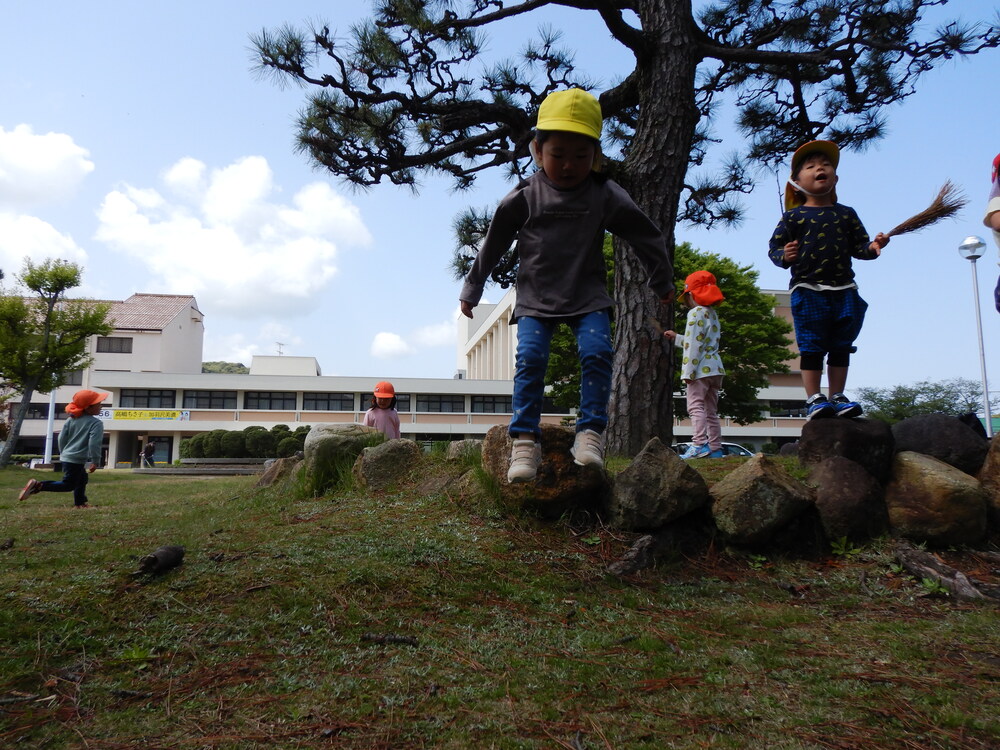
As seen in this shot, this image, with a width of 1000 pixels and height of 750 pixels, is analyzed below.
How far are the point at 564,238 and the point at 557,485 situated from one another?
139 centimetres

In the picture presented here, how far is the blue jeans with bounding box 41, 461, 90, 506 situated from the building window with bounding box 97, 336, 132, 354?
134 ft

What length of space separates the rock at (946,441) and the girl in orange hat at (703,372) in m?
1.77

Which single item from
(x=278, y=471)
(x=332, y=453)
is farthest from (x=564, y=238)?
(x=278, y=471)

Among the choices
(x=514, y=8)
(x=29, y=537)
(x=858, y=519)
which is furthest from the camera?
(x=514, y=8)

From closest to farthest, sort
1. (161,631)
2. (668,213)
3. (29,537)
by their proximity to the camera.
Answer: (161,631) → (29,537) → (668,213)

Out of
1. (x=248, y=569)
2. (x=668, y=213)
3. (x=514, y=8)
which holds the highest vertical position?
(x=514, y=8)

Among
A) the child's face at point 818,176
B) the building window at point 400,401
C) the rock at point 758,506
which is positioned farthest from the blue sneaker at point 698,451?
the building window at point 400,401


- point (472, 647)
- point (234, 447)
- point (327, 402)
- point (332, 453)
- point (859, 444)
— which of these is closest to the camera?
point (472, 647)

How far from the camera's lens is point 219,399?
40.9 metres

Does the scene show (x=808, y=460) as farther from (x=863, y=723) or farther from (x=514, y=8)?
(x=514, y=8)

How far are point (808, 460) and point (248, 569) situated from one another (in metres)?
3.27

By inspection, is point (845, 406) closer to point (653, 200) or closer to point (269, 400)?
point (653, 200)

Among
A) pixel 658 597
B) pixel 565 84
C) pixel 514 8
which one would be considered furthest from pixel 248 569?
pixel 565 84

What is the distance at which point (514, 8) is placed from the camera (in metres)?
6.62
